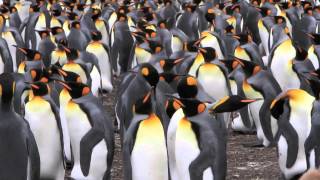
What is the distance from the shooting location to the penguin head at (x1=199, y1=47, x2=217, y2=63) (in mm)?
7371

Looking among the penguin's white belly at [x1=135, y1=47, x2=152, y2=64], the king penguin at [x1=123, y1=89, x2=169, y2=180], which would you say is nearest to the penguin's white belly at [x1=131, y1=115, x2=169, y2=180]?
the king penguin at [x1=123, y1=89, x2=169, y2=180]

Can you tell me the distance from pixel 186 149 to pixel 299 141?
3.50 feet

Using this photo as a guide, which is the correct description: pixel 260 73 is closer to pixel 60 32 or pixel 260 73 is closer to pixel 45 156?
pixel 45 156

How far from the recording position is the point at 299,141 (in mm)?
5629

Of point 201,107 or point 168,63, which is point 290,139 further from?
point 168,63

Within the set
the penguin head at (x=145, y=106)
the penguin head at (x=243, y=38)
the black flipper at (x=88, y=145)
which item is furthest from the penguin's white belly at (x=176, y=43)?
the penguin head at (x=145, y=106)

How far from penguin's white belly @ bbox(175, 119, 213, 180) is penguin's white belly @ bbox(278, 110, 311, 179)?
0.92 m

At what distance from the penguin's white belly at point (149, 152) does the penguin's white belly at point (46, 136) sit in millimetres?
883

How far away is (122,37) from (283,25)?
2528 millimetres

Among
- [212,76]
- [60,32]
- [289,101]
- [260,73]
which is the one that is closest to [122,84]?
[212,76]

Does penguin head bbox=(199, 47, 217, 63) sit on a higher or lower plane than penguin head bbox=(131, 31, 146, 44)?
higher

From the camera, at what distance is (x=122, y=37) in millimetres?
11812

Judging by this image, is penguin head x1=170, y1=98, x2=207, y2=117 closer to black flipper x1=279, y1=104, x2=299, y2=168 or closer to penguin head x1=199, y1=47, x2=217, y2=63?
black flipper x1=279, y1=104, x2=299, y2=168

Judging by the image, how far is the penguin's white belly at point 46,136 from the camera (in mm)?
5770
